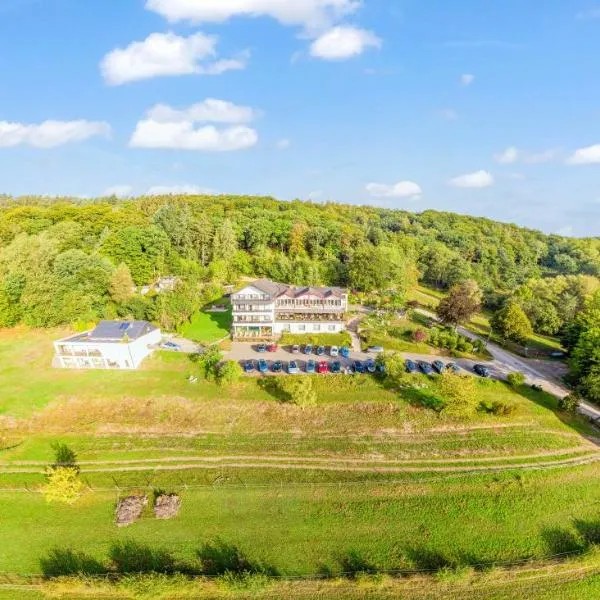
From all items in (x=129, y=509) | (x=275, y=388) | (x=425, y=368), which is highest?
(x=425, y=368)

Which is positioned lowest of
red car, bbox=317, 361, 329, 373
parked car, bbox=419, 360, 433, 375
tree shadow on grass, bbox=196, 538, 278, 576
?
tree shadow on grass, bbox=196, 538, 278, 576

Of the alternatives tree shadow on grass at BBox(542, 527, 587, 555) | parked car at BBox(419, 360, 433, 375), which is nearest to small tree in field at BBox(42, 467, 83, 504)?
tree shadow on grass at BBox(542, 527, 587, 555)

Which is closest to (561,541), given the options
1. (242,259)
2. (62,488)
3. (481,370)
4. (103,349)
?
(481,370)

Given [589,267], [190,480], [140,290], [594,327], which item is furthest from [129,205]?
[589,267]

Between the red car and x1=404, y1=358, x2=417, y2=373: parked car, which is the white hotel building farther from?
x1=404, y1=358, x2=417, y2=373: parked car

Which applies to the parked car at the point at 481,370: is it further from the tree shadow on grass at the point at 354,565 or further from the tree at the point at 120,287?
the tree at the point at 120,287

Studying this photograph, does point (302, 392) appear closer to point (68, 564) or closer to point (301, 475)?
point (301, 475)
